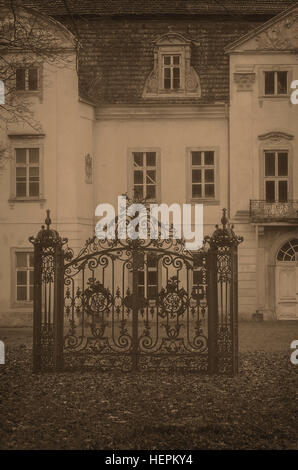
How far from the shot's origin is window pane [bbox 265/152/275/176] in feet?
81.7

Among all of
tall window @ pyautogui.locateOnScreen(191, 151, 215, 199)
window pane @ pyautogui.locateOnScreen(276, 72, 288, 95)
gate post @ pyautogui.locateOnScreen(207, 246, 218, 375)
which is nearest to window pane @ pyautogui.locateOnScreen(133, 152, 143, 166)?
tall window @ pyautogui.locateOnScreen(191, 151, 215, 199)

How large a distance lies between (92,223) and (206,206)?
3647 millimetres

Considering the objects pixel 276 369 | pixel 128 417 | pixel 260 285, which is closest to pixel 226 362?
pixel 276 369

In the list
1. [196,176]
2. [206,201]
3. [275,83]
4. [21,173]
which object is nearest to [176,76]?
[275,83]

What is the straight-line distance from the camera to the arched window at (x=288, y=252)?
24938 millimetres

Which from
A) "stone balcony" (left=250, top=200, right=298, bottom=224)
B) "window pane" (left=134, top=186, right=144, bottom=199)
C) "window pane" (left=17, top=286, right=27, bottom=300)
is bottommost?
"window pane" (left=17, top=286, right=27, bottom=300)

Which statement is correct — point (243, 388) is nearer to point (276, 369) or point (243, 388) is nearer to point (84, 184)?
point (276, 369)

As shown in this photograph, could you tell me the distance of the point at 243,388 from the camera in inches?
445

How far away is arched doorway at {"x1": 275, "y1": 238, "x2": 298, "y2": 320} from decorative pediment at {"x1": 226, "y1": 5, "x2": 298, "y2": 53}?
236 inches

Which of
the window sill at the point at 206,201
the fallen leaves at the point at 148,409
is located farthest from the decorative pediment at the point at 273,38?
the fallen leaves at the point at 148,409

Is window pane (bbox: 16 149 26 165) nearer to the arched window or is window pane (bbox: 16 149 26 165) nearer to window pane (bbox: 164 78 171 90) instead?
window pane (bbox: 164 78 171 90)

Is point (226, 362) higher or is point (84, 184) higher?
point (84, 184)

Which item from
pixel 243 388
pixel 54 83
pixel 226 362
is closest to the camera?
pixel 243 388

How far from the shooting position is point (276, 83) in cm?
2480
